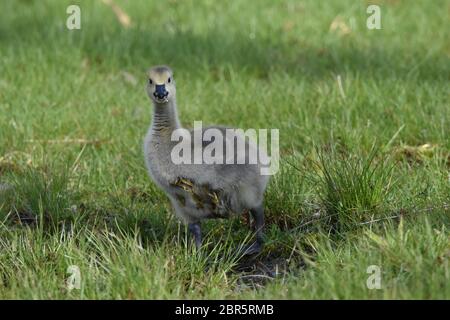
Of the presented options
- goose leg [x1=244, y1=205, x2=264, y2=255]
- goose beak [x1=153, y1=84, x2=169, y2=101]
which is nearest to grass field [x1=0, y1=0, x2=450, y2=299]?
goose leg [x1=244, y1=205, x2=264, y2=255]

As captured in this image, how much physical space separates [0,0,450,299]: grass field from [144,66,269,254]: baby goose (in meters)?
0.15

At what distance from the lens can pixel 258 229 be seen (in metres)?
4.67

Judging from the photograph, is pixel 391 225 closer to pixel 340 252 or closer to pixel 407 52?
pixel 340 252

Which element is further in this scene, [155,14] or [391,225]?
[155,14]

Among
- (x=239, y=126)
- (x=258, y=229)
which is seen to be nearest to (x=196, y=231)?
(x=258, y=229)

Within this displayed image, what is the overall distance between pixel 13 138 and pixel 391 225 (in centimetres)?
297

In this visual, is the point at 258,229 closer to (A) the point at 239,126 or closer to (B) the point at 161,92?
(B) the point at 161,92

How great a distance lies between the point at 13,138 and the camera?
20.4 ft

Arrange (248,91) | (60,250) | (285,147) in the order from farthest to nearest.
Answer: (248,91) → (285,147) → (60,250)

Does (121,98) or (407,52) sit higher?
(407,52)

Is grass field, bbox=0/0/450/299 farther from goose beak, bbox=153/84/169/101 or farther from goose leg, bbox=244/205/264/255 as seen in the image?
goose beak, bbox=153/84/169/101
